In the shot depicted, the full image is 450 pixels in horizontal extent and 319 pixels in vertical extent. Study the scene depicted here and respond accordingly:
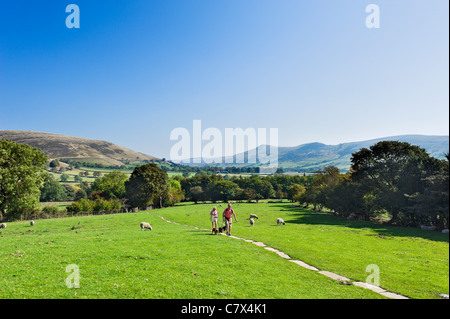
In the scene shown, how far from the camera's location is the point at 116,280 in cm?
1093

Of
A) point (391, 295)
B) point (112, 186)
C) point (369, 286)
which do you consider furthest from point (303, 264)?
point (112, 186)

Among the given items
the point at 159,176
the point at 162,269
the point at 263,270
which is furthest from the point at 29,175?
the point at 263,270

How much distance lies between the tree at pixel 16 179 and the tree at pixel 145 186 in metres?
31.6

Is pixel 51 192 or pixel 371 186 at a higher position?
pixel 371 186

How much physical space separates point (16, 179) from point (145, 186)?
1480 inches

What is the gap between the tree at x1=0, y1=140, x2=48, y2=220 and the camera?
4931 cm

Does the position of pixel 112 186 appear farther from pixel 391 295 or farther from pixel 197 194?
pixel 391 295

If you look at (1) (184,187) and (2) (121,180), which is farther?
(1) (184,187)

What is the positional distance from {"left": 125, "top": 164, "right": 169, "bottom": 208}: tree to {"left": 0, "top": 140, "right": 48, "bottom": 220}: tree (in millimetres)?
31606

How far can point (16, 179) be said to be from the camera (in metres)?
49.8

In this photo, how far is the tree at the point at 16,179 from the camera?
49312 millimetres

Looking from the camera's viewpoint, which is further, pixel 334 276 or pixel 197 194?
pixel 197 194

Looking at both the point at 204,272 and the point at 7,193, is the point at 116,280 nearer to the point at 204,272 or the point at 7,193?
the point at 204,272
